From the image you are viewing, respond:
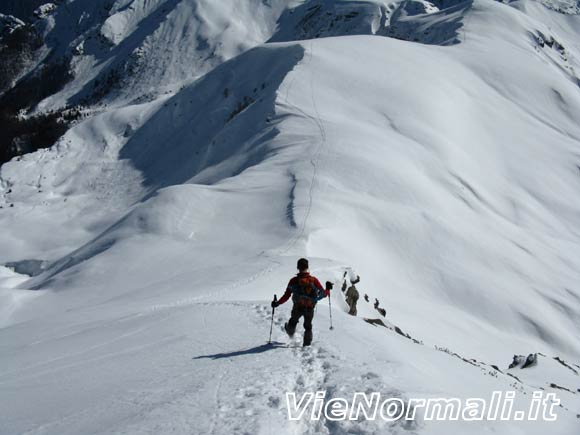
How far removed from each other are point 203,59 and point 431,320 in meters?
106

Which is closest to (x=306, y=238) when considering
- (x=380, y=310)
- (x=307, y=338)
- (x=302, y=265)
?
(x=380, y=310)

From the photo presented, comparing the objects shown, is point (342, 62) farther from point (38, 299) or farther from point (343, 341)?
point (343, 341)

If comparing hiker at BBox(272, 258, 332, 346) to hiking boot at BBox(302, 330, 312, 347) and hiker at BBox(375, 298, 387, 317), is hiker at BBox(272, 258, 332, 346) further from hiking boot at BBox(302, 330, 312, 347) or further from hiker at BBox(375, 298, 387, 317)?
hiker at BBox(375, 298, 387, 317)

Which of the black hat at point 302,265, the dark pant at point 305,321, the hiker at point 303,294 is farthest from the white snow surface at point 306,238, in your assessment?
the black hat at point 302,265

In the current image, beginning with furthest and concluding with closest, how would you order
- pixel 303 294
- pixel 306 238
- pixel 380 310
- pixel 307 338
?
pixel 306 238
pixel 380 310
pixel 303 294
pixel 307 338

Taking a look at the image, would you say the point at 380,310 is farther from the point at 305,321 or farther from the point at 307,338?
the point at 307,338

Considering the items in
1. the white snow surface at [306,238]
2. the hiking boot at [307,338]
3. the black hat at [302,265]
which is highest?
the black hat at [302,265]

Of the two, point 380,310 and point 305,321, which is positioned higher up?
point 305,321

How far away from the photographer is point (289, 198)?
2844cm

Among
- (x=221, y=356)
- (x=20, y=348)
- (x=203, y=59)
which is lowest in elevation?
(x=203, y=59)

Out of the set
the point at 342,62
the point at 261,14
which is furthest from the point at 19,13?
the point at 342,62

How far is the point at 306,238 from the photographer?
22.3m

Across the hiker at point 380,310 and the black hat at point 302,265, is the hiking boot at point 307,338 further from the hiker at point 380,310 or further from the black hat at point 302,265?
the hiker at point 380,310

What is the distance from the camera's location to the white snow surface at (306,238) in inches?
336
